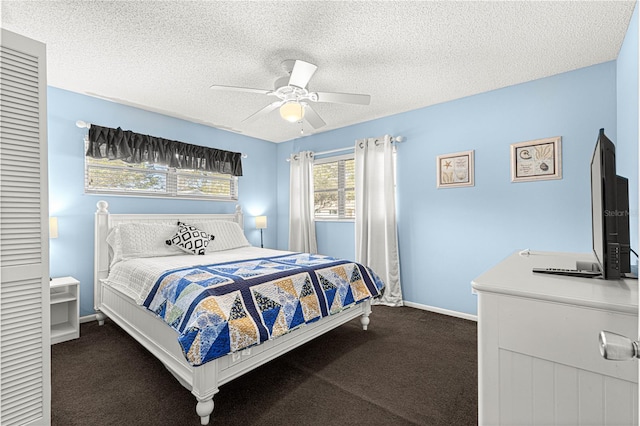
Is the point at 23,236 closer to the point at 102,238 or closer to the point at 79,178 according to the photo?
the point at 102,238

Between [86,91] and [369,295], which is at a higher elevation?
[86,91]

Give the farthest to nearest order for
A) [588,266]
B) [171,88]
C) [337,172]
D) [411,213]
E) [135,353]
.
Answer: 1. [337,172]
2. [411,213]
3. [171,88]
4. [135,353]
5. [588,266]

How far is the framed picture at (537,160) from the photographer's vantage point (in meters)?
2.90

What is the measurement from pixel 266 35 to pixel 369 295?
7.85 feet

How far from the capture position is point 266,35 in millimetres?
2236

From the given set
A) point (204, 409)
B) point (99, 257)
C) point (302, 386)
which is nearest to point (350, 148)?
point (302, 386)

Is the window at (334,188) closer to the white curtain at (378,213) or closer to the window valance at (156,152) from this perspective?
the white curtain at (378,213)

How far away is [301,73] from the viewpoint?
2.29m

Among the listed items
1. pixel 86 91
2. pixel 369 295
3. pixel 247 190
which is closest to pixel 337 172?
pixel 247 190

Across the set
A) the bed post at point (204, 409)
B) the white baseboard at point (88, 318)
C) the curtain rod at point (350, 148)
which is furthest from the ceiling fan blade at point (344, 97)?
the white baseboard at point (88, 318)

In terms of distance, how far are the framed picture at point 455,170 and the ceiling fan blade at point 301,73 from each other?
2.00 metres

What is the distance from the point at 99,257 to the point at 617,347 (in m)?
4.02

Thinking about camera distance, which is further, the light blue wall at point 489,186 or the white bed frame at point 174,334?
the light blue wall at point 489,186

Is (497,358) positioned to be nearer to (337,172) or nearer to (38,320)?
(38,320)
